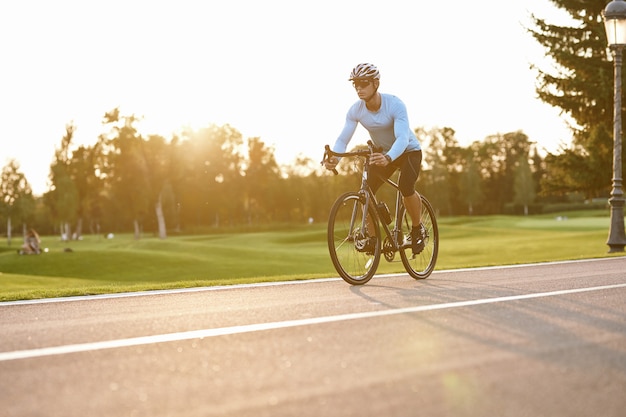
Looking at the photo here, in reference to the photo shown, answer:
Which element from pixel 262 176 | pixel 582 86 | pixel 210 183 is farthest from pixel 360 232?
pixel 262 176

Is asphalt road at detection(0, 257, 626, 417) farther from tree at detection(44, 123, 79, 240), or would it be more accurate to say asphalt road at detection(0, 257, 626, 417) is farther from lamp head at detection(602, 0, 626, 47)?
tree at detection(44, 123, 79, 240)

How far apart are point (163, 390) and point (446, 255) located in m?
29.0

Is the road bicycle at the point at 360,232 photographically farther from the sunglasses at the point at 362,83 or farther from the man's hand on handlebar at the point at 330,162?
the sunglasses at the point at 362,83

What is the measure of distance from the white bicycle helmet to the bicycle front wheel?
113 centimetres

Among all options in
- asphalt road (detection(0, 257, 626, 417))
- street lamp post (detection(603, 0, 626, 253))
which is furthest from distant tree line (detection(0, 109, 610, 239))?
asphalt road (detection(0, 257, 626, 417))

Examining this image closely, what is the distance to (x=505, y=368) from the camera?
3270mm

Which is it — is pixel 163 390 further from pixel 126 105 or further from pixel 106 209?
pixel 106 209

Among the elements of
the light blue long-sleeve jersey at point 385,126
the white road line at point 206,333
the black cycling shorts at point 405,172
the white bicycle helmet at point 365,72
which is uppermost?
the white bicycle helmet at point 365,72

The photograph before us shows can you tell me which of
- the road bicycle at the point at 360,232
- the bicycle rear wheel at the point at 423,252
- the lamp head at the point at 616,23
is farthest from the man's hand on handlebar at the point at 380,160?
the lamp head at the point at 616,23

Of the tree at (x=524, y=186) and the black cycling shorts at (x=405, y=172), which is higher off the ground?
the tree at (x=524, y=186)

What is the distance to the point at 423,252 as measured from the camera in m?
8.00

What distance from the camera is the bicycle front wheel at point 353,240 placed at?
273 inches

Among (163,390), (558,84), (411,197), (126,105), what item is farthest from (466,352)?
(126,105)

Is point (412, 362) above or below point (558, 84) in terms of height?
below
